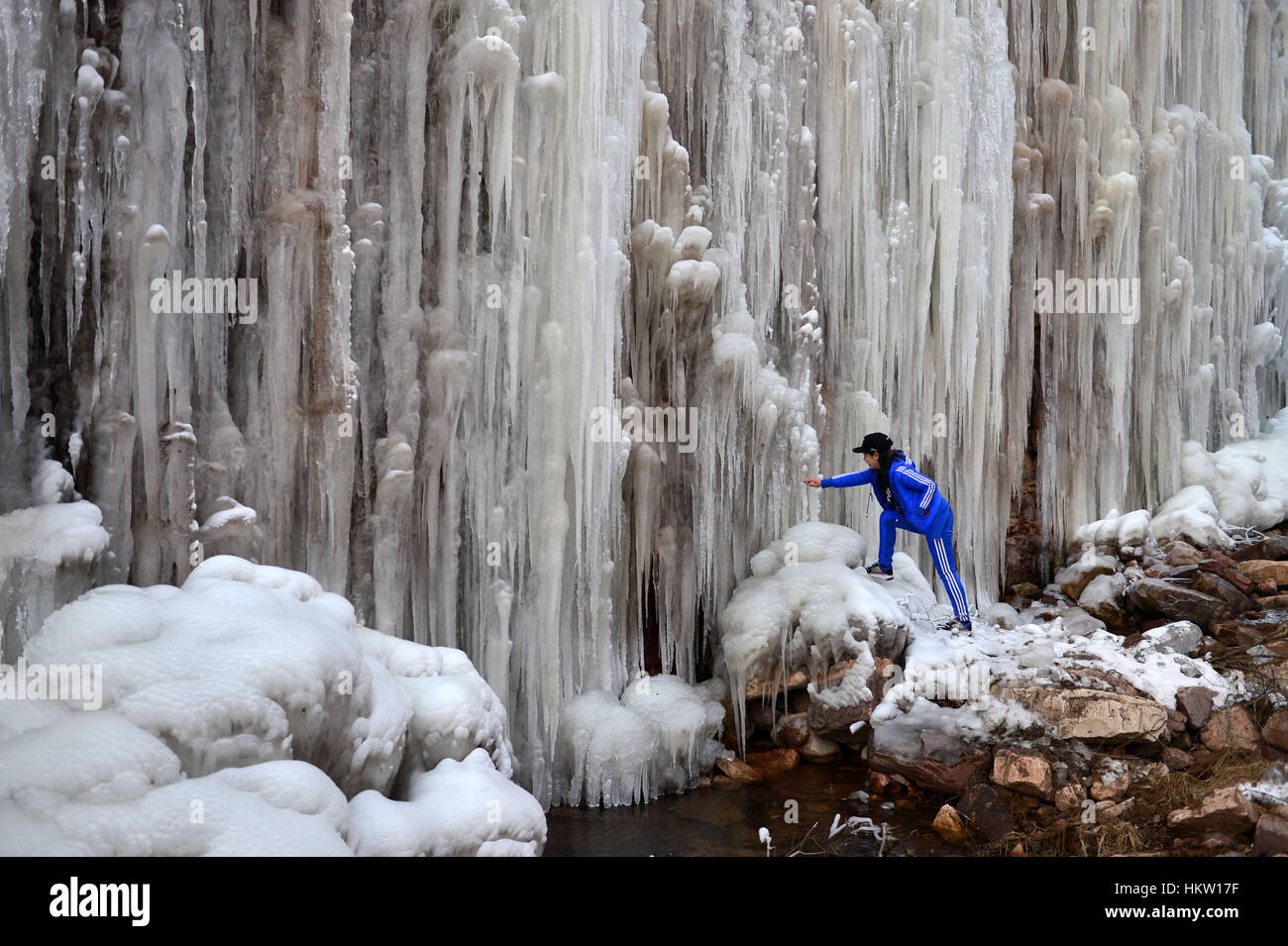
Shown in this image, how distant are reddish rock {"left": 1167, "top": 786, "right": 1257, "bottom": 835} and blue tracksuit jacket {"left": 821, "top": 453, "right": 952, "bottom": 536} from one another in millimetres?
2532

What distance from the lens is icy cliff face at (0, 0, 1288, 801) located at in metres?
4.27

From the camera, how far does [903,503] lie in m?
7.08

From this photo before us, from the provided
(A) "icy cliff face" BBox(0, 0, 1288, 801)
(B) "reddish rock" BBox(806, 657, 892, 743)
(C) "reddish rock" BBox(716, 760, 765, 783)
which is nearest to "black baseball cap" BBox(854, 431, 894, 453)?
(A) "icy cliff face" BBox(0, 0, 1288, 801)

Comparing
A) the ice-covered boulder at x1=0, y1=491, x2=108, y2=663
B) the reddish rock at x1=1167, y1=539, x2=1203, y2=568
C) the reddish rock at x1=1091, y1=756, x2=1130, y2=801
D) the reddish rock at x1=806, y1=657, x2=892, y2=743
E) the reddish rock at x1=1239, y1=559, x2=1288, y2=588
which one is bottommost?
the reddish rock at x1=1091, y1=756, x2=1130, y2=801

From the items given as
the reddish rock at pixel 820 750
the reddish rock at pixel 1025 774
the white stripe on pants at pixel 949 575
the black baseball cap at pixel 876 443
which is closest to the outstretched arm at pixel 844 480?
the black baseball cap at pixel 876 443

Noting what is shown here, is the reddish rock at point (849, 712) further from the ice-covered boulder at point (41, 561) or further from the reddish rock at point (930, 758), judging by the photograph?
the ice-covered boulder at point (41, 561)

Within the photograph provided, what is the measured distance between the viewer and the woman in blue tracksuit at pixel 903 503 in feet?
23.0

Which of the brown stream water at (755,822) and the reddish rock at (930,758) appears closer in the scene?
the brown stream water at (755,822)

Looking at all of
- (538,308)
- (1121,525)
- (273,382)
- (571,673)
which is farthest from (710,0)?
(1121,525)

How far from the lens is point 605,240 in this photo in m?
5.91

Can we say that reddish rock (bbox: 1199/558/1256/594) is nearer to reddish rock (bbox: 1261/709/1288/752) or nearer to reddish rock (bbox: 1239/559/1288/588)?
reddish rock (bbox: 1239/559/1288/588)

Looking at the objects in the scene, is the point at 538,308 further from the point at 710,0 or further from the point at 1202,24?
the point at 1202,24

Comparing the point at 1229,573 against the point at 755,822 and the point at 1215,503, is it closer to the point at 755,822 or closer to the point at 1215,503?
the point at 1215,503

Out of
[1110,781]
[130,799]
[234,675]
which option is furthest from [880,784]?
[130,799]
